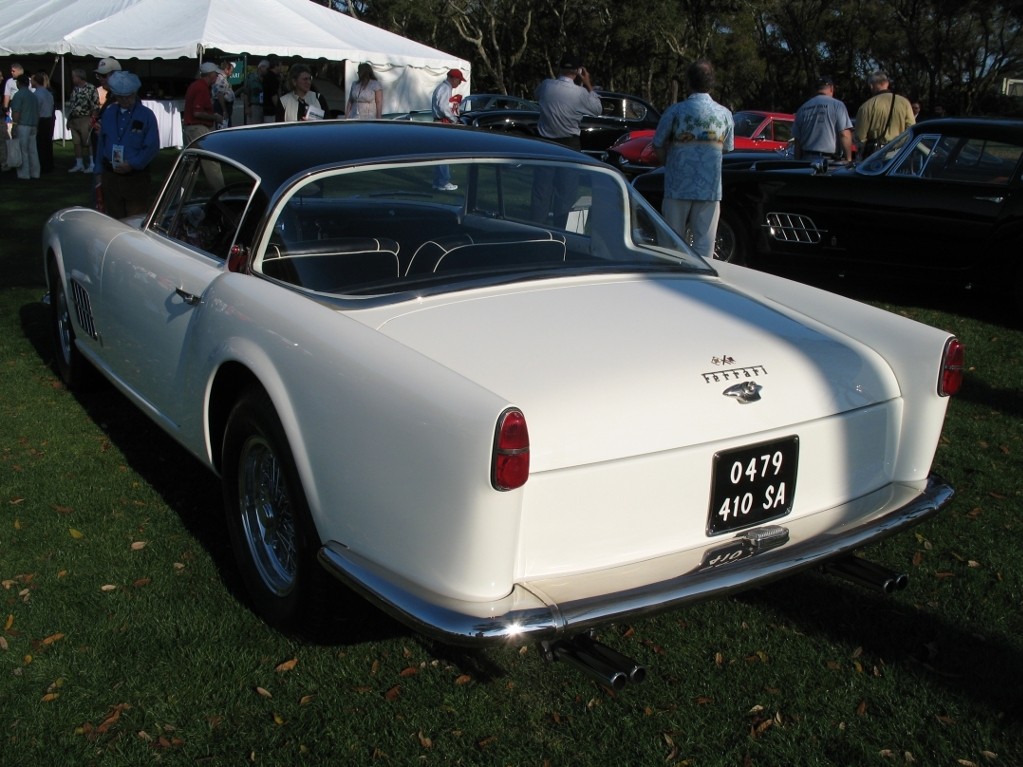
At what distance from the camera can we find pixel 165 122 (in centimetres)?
2489

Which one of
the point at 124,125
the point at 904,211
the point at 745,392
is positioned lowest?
the point at 745,392

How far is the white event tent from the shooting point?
20.0 m

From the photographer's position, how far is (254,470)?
349cm

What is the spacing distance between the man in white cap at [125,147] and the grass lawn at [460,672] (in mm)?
4331

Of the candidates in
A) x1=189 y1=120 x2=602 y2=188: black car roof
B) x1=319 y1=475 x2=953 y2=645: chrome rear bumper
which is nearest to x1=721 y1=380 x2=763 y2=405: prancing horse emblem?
x1=319 y1=475 x2=953 y2=645: chrome rear bumper

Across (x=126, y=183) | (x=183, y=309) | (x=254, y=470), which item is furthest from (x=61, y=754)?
(x=126, y=183)

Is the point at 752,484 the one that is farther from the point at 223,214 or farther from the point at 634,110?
the point at 634,110

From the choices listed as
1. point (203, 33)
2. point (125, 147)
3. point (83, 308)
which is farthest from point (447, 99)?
point (83, 308)

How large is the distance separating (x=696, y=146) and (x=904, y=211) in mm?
1669

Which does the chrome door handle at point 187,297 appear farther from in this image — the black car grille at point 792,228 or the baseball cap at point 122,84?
the black car grille at point 792,228

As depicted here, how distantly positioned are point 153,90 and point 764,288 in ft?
94.8

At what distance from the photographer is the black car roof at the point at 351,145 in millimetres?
3877

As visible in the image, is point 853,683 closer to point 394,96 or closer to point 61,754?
point 61,754

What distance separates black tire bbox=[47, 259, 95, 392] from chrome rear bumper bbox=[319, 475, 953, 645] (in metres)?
3.38
